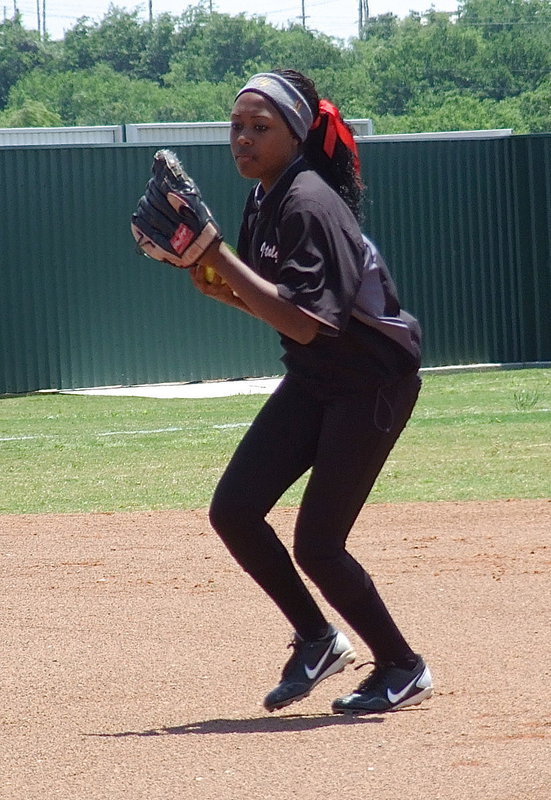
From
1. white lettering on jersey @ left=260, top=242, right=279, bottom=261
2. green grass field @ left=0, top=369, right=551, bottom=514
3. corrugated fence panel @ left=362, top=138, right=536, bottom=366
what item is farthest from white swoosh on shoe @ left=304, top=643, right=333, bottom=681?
corrugated fence panel @ left=362, top=138, right=536, bottom=366

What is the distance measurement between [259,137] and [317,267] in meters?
0.51

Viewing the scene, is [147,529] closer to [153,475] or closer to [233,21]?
[153,475]

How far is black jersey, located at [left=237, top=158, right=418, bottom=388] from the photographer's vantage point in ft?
12.3

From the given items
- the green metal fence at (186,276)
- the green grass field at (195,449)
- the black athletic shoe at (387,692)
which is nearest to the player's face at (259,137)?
the black athletic shoe at (387,692)

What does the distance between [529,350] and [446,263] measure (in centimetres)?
188

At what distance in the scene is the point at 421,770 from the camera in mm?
3564

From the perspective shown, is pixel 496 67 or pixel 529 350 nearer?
pixel 529 350

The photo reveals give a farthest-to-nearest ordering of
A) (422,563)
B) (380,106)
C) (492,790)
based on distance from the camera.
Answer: (380,106)
(422,563)
(492,790)

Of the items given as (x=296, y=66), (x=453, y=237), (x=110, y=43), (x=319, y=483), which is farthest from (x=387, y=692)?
(x=110, y=43)

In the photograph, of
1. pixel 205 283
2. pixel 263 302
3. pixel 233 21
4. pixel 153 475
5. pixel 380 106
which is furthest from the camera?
pixel 233 21

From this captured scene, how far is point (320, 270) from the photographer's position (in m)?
3.73

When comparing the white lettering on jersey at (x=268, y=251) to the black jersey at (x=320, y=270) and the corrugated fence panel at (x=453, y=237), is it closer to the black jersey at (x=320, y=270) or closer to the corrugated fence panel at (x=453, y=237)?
the black jersey at (x=320, y=270)

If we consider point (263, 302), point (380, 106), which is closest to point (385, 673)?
point (263, 302)

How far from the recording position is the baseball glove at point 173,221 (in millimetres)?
3713
